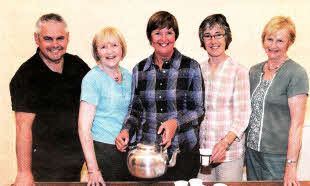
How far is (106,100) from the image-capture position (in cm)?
138

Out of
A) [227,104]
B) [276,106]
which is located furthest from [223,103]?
[276,106]

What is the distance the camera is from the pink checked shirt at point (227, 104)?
→ 4.76 feet

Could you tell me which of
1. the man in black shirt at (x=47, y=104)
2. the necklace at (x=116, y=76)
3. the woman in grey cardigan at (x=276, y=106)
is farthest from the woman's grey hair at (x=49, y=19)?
the woman in grey cardigan at (x=276, y=106)

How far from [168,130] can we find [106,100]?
35 centimetres

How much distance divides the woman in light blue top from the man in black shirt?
0.20 metres

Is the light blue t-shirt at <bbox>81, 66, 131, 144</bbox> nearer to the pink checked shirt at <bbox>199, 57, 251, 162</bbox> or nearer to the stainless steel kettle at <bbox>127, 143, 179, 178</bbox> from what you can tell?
the stainless steel kettle at <bbox>127, 143, 179, 178</bbox>

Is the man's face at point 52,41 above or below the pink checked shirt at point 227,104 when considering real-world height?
above

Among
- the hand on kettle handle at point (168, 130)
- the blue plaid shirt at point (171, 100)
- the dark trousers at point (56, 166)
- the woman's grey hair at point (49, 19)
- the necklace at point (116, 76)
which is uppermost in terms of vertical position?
the woman's grey hair at point (49, 19)

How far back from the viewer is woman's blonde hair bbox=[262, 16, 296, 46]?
4.75 feet

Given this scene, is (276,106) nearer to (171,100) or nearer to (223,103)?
(223,103)

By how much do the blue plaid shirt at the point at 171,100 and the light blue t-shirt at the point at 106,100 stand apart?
0.14ft

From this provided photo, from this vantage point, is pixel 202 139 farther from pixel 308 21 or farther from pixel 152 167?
pixel 308 21

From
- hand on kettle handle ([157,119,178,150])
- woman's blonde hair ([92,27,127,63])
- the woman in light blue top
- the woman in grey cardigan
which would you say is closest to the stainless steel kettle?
hand on kettle handle ([157,119,178,150])

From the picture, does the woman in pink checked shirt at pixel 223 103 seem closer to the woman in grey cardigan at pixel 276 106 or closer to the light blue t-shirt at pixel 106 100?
the woman in grey cardigan at pixel 276 106
